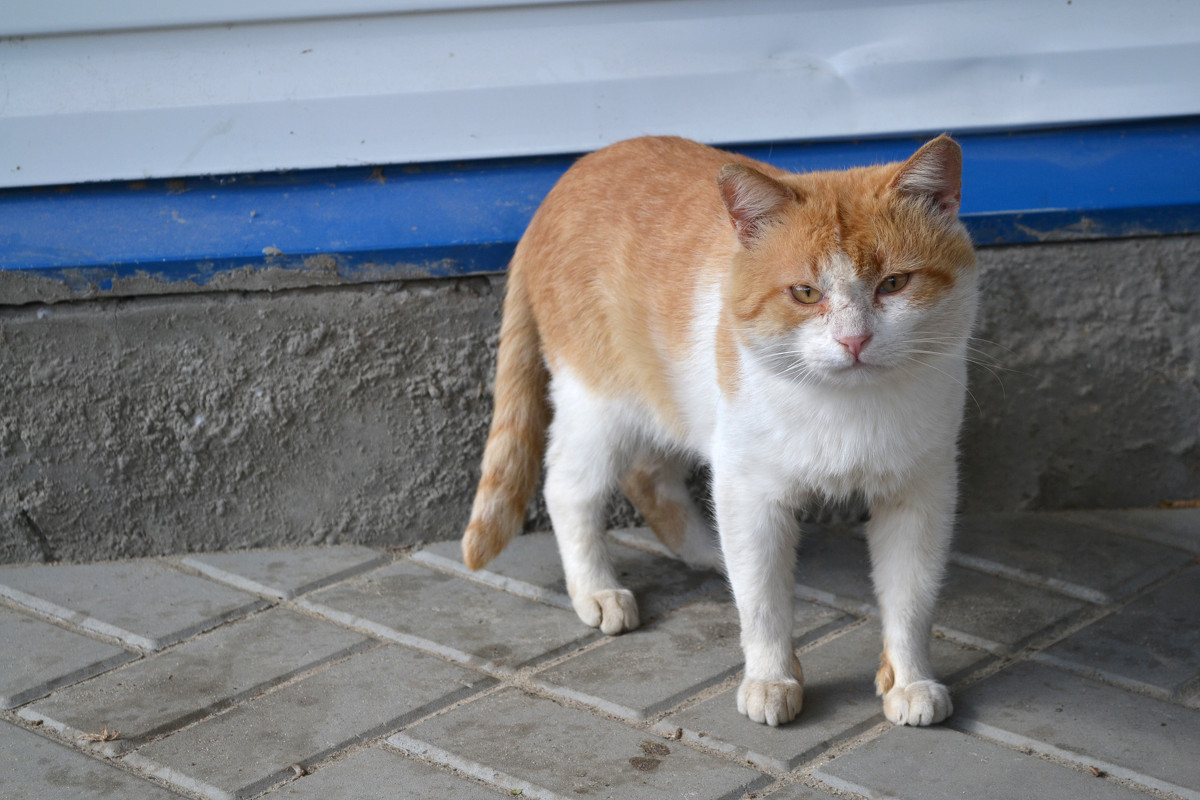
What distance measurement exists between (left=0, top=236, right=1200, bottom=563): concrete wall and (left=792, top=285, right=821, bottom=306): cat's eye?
1.35m

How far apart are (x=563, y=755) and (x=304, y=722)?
60 centimetres

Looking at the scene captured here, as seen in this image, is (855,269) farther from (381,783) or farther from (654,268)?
(381,783)

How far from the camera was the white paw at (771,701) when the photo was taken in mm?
2486

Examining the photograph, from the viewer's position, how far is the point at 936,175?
7.12ft

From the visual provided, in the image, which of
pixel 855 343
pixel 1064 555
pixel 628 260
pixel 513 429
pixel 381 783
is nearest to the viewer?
pixel 855 343

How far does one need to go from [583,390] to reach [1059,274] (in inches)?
57.0

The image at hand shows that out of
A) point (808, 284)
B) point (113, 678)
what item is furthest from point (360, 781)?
point (808, 284)

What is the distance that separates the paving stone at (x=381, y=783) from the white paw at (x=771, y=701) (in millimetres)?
567

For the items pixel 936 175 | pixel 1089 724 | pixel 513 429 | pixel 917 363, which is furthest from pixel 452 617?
pixel 936 175

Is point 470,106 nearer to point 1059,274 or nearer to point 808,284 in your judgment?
point 808,284

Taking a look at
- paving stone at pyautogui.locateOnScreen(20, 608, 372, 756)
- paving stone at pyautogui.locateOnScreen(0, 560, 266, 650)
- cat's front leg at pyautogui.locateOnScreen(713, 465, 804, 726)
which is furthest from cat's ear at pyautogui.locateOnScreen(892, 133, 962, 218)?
paving stone at pyautogui.locateOnScreen(0, 560, 266, 650)

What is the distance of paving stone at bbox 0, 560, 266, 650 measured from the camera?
3.00 m

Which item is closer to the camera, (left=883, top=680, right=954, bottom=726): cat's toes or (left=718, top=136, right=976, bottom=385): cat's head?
(left=718, top=136, right=976, bottom=385): cat's head

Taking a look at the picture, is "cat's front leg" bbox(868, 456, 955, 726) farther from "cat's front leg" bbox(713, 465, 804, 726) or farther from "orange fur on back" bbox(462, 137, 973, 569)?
"orange fur on back" bbox(462, 137, 973, 569)
